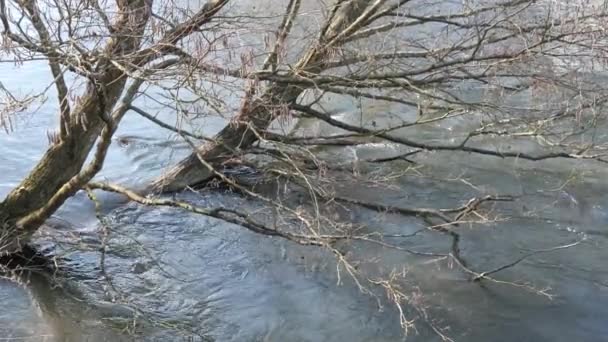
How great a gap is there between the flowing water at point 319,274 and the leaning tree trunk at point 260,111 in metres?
0.31

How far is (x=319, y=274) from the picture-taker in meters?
7.59

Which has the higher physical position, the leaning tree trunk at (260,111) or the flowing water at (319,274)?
the leaning tree trunk at (260,111)

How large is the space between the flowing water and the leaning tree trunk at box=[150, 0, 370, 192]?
308 millimetres

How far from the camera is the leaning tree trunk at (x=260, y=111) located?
272 inches

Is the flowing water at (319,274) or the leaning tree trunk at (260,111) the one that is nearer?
the flowing water at (319,274)

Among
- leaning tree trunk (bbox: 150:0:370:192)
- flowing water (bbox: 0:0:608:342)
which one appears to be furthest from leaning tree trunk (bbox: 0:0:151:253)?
leaning tree trunk (bbox: 150:0:370:192)

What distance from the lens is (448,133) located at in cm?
1057

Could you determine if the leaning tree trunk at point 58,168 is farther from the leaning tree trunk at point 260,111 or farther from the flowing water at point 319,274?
the leaning tree trunk at point 260,111

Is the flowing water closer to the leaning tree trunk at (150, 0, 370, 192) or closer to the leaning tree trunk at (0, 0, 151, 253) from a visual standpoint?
the leaning tree trunk at (150, 0, 370, 192)

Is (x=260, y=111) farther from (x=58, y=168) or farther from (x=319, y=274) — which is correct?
(x=58, y=168)

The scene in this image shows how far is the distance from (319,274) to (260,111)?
1689 millimetres

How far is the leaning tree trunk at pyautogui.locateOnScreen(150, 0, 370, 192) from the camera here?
6914 millimetres

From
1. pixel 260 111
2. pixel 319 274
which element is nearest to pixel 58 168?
pixel 260 111

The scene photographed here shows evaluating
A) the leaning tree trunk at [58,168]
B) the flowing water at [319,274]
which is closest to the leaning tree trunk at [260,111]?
the flowing water at [319,274]
